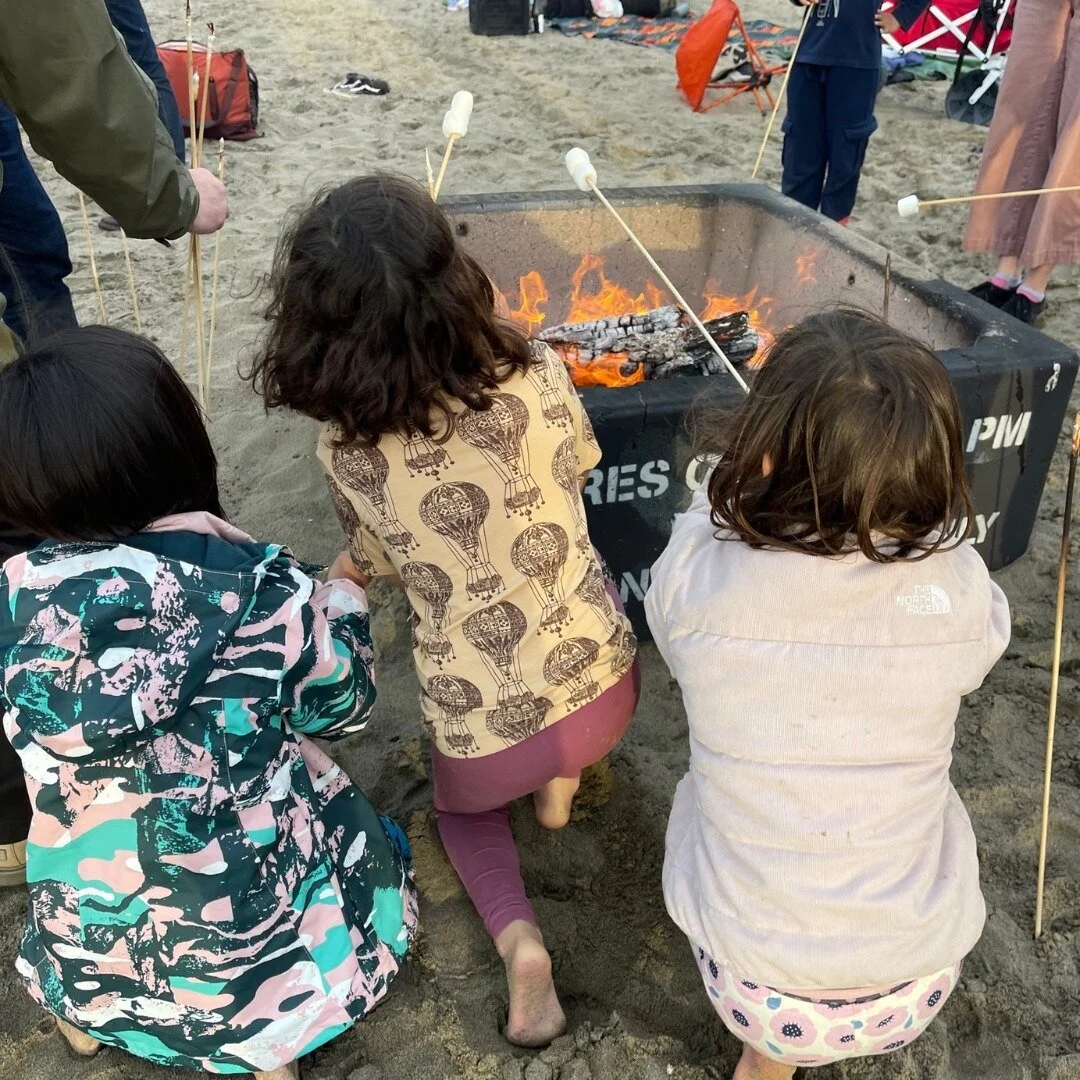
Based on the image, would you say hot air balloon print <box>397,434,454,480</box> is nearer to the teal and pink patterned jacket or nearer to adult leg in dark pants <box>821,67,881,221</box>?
the teal and pink patterned jacket

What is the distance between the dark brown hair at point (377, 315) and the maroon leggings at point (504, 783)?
57 cm

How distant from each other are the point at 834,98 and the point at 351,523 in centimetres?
309

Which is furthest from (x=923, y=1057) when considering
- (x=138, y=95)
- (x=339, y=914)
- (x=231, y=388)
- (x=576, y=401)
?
(x=231, y=388)

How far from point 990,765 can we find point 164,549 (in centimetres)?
176

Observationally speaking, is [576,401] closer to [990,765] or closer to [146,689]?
[146,689]

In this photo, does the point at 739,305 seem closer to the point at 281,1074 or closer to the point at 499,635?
the point at 499,635

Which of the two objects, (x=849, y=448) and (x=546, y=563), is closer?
(x=849, y=448)

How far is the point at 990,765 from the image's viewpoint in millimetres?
2131

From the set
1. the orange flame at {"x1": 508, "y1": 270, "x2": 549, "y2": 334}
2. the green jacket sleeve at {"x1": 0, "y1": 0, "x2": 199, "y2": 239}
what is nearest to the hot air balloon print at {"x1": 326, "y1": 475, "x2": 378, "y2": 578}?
the green jacket sleeve at {"x1": 0, "y1": 0, "x2": 199, "y2": 239}

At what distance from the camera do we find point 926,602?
125 cm

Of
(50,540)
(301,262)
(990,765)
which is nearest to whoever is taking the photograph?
(50,540)

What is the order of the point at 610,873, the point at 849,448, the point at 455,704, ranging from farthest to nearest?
the point at 610,873
the point at 455,704
the point at 849,448

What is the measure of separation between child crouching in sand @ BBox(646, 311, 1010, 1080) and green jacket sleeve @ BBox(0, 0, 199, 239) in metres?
1.35

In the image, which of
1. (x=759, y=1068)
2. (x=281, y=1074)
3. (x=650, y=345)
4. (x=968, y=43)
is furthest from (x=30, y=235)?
(x=968, y=43)
